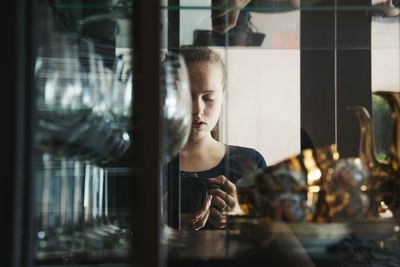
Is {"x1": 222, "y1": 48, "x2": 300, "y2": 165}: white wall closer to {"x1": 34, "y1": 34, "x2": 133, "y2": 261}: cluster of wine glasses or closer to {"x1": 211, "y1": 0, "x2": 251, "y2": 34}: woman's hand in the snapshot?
{"x1": 211, "y1": 0, "x2": 251, "y2": 34}: woman's hand

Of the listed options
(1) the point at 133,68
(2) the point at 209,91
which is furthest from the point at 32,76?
(2) the point at 209,91

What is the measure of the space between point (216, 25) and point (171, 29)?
0.04m

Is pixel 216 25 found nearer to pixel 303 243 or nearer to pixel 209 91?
pixel 209 91

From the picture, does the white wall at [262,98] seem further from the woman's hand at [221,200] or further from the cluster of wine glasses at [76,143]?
the cluster of wine glasses at [76,143]

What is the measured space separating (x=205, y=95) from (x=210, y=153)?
6 centimetres

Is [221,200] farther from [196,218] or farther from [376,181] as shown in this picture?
[376,181]

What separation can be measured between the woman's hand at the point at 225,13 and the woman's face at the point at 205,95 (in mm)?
34

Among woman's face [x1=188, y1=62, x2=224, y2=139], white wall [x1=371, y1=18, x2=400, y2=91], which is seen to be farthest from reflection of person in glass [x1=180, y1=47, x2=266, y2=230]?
white wall [x1=371, y1=18, x2=400, y2=91]

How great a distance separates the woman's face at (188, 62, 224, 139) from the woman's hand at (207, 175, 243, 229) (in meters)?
0.05

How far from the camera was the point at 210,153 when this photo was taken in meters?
0.54

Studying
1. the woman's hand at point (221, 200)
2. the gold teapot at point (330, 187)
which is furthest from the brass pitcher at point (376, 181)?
the woman's hand at point (221, 200)

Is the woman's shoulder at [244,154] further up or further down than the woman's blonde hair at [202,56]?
further down

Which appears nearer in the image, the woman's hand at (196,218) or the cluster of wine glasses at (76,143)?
the cluster of wine glasses at (76,143)

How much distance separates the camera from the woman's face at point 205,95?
1.62 ft
